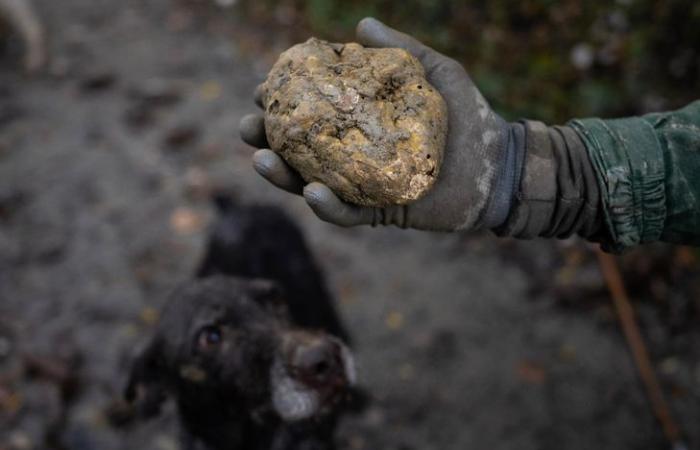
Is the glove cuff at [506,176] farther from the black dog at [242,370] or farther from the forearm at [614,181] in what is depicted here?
the black dog at [242,370]

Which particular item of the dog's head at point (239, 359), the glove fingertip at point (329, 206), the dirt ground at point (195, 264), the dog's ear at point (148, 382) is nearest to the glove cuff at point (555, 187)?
the glove fingertip at point (329, 206)

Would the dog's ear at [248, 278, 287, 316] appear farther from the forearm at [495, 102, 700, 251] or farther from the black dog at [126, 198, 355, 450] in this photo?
the forearm at [495, 102, 700, 251]

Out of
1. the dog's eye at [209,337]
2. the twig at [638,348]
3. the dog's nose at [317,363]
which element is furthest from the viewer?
the twig at [638,348]

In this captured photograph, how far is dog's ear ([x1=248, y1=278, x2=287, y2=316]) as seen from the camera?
305cm

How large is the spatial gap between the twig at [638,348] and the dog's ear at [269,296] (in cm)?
191

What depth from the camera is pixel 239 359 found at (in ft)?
9.41

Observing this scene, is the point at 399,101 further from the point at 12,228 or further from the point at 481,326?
the point at 12,228

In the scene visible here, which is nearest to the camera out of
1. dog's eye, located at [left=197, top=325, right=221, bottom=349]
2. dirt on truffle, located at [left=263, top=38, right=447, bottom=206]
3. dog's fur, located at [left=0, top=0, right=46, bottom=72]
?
dirt on truffle, located at [left=263, top=38, right=447, bottom=206]

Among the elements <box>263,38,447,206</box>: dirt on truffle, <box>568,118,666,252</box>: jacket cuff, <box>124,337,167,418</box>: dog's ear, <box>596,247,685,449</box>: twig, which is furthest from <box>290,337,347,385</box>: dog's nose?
<box>596,247,685,449</box>: twig

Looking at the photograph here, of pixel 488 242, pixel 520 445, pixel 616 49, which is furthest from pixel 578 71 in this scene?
pixel 520 445

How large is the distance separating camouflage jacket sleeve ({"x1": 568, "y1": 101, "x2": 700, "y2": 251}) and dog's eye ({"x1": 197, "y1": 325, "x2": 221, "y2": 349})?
1747 millimetres

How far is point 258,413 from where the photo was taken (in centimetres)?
298

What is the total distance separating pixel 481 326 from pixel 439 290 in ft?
1.39

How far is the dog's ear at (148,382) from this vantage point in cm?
318
